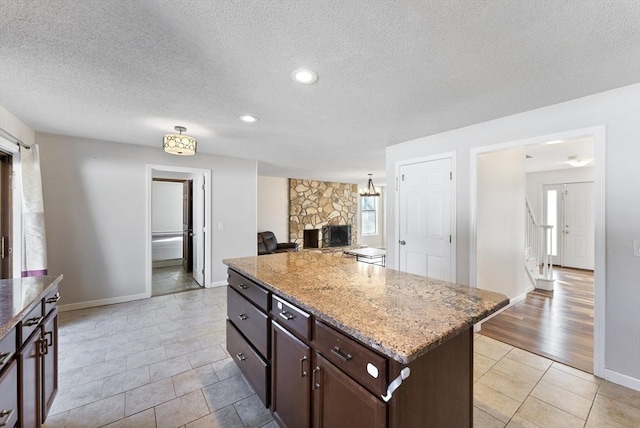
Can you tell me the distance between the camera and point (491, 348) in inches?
105

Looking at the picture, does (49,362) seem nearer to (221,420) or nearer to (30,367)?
(30,367)

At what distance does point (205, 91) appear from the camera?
2191mm

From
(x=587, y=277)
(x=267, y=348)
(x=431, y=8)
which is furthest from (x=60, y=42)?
(x=587, y=277)

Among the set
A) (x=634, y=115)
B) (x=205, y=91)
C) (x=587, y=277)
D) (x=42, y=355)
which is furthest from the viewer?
(x=587, y=277)

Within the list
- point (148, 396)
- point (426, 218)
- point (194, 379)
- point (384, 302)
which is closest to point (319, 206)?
point (426, 218)

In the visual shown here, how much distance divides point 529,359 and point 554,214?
222 inches

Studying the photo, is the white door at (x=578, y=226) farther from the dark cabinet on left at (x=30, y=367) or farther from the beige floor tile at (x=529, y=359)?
the dark cabinet on left at (x=30, y=367)

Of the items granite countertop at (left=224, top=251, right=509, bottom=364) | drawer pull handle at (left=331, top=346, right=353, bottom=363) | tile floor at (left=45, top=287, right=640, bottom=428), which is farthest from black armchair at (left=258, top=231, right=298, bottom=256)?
drawer pull handle at (left=331, top=346, right=353, bottom=363)

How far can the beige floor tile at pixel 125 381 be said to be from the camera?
201 centimetres

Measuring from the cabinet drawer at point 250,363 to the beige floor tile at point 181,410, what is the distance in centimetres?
33

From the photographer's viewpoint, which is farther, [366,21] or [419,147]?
[419,147]

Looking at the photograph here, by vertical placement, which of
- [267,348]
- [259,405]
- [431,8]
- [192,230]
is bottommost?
[259,405]

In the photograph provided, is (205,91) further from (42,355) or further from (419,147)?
(419,147)

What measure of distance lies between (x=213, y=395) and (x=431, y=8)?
2.74 metres
